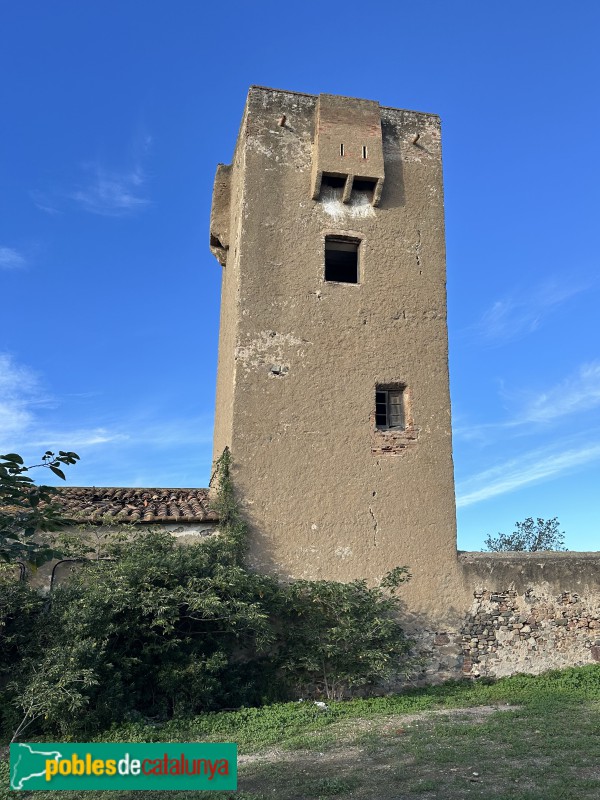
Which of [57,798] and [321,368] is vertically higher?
[321,368]

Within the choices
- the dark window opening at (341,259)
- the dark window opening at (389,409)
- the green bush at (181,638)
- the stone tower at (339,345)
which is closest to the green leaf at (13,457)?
the green bush at (181,638)

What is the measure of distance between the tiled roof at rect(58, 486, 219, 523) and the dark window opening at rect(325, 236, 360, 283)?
214 inches

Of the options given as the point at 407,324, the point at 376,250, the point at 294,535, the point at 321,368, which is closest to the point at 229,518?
the point at 294,535

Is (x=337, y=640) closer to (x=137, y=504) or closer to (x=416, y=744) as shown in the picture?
(x=416, y=744)

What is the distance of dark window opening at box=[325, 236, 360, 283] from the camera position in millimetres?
13383

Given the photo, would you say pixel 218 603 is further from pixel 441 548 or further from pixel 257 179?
pixel 257 179

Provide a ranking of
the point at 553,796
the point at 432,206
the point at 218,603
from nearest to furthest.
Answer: the point at 553,796
the point at 218,603
the point at 432,206

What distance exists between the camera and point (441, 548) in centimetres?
1188

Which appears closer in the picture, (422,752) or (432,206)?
(422,752)

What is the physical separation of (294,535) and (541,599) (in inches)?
183

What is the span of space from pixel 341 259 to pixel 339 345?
250 cm
